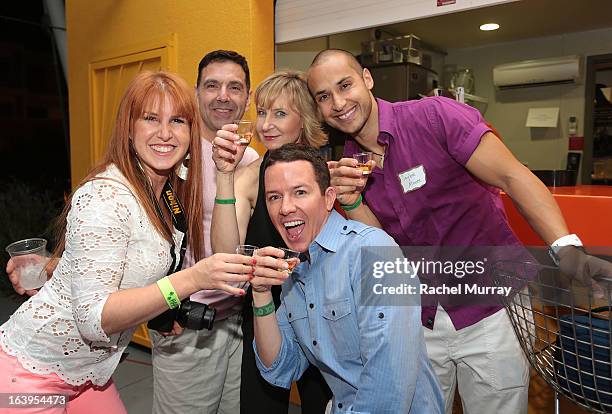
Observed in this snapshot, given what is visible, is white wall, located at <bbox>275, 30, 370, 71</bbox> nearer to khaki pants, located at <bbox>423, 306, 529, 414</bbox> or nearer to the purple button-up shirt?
the purple button-up shirt

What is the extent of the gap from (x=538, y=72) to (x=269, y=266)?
250 inches

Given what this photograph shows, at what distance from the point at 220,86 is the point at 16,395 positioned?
1.50 m

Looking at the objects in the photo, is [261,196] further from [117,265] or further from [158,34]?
[158,34]

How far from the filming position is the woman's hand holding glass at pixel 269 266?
142 cm

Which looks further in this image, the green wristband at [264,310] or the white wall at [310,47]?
the white wall at [310,47]

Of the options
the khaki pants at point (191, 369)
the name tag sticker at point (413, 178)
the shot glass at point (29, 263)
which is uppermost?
the name tag sticker at point (413, 178)

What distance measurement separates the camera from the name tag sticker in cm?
186

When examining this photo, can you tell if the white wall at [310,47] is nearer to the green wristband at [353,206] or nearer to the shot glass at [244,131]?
the shot glass at [244,131]

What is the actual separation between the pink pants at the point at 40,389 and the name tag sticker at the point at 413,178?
137 cm

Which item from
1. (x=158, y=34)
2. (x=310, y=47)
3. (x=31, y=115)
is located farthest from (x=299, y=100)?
(x=31, y=115)

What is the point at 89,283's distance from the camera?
53.6 inches

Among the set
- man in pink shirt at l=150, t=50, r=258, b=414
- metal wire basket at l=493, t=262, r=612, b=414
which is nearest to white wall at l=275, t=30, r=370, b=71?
man in pink shirt at l=150, t=50, r=258, b=414

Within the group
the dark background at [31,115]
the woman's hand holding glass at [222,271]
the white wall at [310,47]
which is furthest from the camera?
the dark background at [31,115]

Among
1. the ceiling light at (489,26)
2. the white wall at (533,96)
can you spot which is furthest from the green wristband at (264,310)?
the white wall at (533,96)
